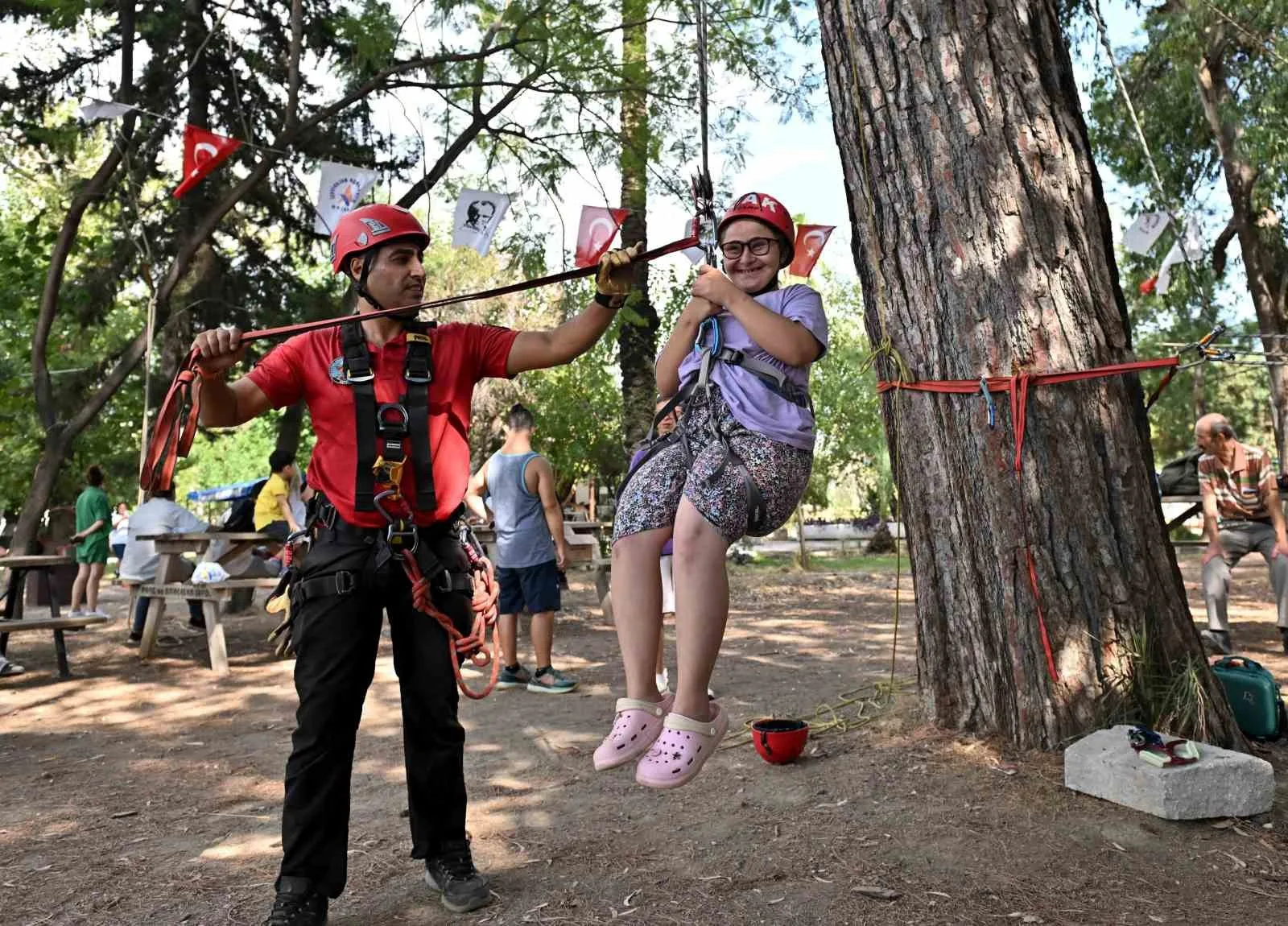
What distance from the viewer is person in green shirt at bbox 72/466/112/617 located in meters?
11.3

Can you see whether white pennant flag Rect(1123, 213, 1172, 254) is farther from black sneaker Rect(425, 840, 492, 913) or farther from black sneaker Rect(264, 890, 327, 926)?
black sneaker Rect(264, 890, 327, 926)

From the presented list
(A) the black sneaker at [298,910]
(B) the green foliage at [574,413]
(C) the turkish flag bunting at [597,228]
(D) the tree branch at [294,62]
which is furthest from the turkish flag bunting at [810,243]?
(B) the green foliage at [574,413]

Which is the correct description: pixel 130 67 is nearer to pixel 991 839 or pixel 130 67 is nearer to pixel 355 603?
pixel 355 603

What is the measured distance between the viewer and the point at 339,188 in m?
10.5

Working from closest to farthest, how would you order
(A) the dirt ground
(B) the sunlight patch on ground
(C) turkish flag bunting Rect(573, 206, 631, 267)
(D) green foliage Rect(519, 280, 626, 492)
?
1. (A) the dirt ground
2. (B) the sunlight patch on ground
3. (C) turkish flag bunting Rect(573, 206, 631, 267)
4. (D) green foliage Rect(519, 280, 626, 492)

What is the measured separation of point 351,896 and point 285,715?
346 centimetres

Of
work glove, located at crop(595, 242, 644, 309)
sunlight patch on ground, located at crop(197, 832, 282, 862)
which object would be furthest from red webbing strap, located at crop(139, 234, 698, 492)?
sunlight patch on ground, located at crop(197, 832, 282, 862)

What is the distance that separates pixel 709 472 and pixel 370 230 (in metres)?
1.30

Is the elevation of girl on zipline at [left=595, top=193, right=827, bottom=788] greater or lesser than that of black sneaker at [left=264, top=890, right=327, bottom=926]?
greater

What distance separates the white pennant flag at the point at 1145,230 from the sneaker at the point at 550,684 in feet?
25.4

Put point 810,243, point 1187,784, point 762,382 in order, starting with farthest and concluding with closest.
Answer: point 810,243, point 1187,784, point 762,382

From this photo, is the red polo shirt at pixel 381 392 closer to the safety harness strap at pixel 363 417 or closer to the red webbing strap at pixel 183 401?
the safety harness strap at pixel 363 417

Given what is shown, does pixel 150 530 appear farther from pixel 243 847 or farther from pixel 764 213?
pixel 764 213

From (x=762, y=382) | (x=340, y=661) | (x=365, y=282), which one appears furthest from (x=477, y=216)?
(x=762, y=382)
